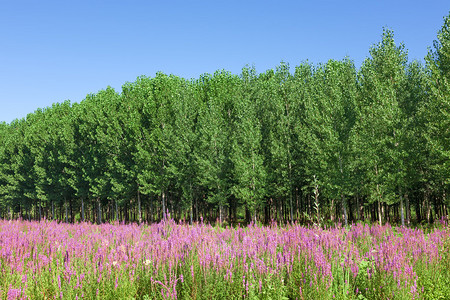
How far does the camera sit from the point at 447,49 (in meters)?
24.0

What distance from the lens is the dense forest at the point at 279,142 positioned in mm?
23469

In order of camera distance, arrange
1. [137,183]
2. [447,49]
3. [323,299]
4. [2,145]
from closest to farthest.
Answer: [323,299]
[447,49]
[137,183]
[2,145]

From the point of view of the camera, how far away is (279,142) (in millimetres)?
28406

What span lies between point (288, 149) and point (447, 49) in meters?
13.7

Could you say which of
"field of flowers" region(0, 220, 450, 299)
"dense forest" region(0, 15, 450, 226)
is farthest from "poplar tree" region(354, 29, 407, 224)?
"field of flowers" region(0, 220, 450, 299)

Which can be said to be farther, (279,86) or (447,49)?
(279,86)

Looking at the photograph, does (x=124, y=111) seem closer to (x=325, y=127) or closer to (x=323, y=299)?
(x=325, y=127)

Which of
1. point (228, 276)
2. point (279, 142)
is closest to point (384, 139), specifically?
point (279, 142)

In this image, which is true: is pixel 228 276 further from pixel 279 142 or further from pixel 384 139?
pixel 279 142

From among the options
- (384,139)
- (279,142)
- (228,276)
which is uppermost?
(279,142)

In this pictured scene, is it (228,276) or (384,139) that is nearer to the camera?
(228,276)

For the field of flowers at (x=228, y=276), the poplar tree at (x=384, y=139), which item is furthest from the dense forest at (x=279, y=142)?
the field of flowers at (x=228, y=276)

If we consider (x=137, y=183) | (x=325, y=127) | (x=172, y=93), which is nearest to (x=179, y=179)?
(x=137, y=183)

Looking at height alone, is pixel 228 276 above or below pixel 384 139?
below
